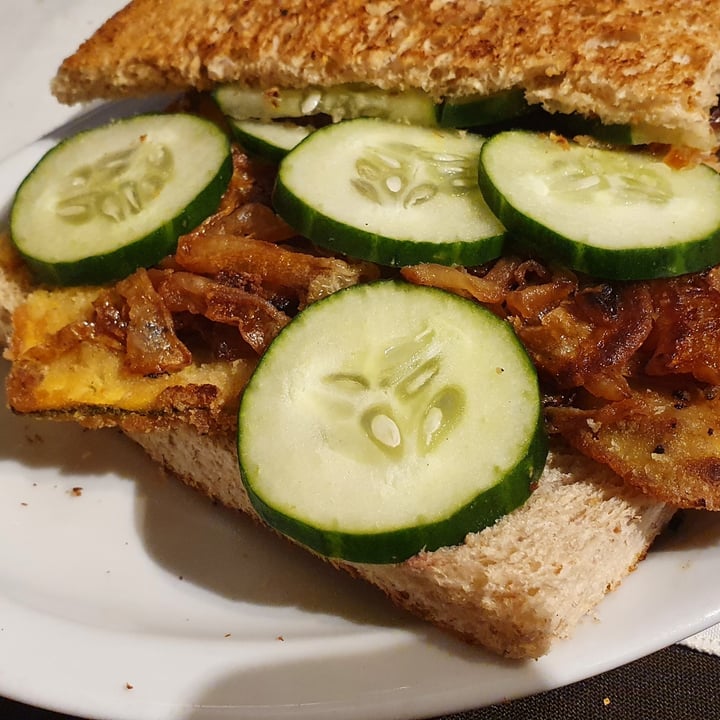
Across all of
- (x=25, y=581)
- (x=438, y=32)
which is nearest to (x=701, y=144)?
(x=438, y=32)

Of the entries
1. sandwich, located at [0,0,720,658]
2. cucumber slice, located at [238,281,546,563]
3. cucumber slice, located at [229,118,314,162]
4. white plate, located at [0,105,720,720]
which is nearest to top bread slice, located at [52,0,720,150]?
sandwich, located at [0,0,720,658]

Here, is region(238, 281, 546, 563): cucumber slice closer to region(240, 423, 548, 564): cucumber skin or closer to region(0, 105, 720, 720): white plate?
region(240, 423, 548, 564): cucumber skin

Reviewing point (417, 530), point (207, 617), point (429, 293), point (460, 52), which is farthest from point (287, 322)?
point (460, 52)

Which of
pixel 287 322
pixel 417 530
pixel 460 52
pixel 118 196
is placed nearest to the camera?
pixel 417 530

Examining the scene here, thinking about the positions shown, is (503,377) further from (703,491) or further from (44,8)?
(44,8)

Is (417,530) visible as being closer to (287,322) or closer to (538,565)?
(538,565)

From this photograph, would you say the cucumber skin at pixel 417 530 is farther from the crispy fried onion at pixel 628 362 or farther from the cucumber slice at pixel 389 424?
the crispy fried onion at pixel 628 362

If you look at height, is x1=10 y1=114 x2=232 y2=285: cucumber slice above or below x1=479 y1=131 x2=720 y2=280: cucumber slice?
above
